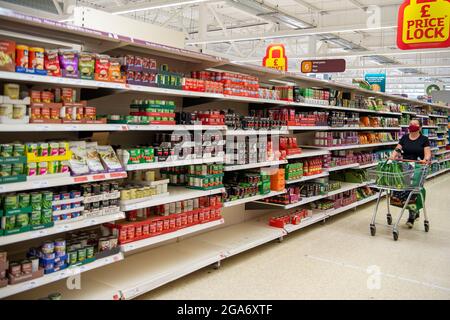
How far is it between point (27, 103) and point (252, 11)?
923 cm

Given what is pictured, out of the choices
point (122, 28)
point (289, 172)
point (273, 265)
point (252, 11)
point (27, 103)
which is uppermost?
point (252, 11)

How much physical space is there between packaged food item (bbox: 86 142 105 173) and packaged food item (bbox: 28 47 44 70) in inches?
27.2

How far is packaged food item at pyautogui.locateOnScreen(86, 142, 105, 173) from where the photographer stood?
2957 mm

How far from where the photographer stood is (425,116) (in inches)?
464

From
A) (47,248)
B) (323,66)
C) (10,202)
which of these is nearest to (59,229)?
(47,248)

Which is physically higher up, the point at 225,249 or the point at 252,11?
the point at 252,11

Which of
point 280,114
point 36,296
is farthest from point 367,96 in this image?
point 36,296

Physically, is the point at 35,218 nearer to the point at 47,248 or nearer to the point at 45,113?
the point at 47,248

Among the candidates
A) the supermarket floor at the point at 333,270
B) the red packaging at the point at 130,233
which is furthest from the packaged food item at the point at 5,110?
the supermarket floor at the point at 333,270

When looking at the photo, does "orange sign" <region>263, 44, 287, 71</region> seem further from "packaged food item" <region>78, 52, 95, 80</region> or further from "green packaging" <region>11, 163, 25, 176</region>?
"green packaging" <region>11, 163, 25, 176</region>

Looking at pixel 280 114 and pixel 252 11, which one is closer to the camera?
pixel 280 114

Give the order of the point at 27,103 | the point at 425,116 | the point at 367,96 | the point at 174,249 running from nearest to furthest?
the point at 27,103, the point at 174,249, the point at 367,96, the point at 425,116

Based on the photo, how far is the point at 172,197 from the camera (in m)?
3.62

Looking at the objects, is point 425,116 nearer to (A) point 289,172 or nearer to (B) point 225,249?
(A) point 289,172
